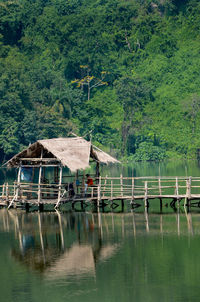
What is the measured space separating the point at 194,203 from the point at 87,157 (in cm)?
661

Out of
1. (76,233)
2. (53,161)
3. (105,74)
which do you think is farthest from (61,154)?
(105,74)

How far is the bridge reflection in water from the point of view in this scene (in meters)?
24.0

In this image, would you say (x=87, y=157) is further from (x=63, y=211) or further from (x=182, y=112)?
(x=182, y=112)

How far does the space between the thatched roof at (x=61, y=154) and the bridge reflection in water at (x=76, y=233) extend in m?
2.91

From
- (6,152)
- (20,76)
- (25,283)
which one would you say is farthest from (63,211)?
(20,76)

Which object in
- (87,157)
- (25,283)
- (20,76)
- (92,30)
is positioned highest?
(92,30)

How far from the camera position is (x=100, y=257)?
24.5 metres

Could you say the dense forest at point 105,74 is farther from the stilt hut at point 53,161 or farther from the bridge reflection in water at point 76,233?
the bridge reflection in water at point 76,233

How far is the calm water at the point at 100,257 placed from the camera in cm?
2038

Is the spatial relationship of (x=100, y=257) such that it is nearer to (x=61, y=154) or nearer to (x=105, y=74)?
(x=61, y=154)

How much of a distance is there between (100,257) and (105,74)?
7487cm

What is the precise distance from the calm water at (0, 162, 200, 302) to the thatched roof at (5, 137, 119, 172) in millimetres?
3066

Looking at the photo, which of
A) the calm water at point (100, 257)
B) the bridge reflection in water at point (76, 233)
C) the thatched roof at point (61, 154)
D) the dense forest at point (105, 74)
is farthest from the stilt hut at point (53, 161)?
the dense forest at point (105, 74)

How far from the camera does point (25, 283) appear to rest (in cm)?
2150
